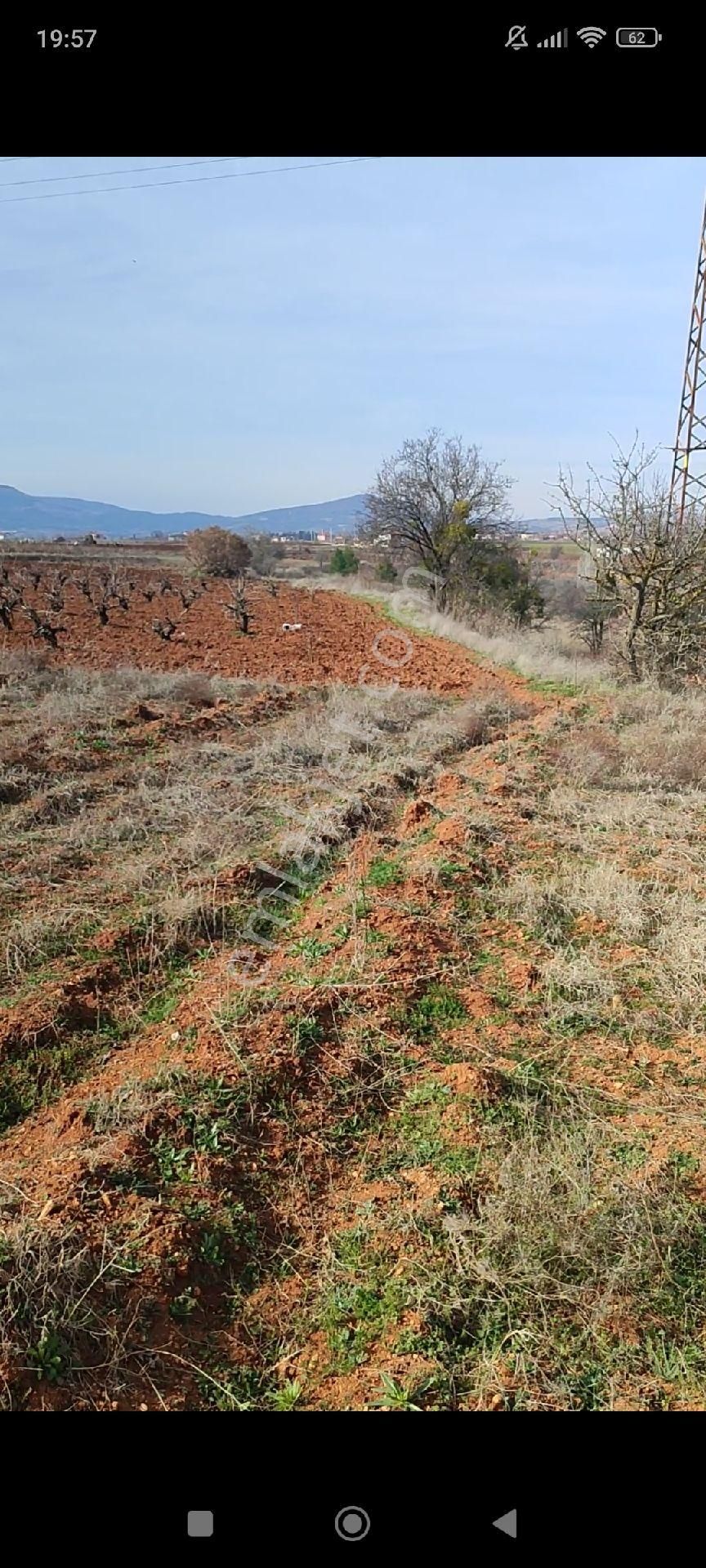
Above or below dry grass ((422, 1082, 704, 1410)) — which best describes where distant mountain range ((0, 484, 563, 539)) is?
above

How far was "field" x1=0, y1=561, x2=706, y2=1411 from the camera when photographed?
7.30ft

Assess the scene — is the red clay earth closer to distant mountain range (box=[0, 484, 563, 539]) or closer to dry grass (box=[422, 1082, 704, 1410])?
distant mountain range (box=[0, 484, 563, 539])

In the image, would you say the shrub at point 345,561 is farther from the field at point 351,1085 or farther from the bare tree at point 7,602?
the field at point 351,1085

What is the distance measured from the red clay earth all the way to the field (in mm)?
5427

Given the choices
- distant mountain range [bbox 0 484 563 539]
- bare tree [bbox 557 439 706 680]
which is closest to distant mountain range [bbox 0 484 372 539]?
distant mountain range [bbox 0 484 563 539]

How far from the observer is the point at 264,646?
1532 cm

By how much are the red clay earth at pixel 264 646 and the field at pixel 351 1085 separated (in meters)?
5.43

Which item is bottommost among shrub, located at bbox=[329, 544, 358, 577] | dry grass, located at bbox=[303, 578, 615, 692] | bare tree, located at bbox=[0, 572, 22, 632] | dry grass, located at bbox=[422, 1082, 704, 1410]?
dry grass, located at bbox=[422, 1082, 704, 1410]

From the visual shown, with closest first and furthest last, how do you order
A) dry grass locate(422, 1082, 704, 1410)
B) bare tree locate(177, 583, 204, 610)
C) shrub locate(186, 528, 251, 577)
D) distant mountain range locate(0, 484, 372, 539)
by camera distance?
1. dry grass locate(422, 1082, 704, 1410)
2. distant mountain range locate(0, 484, 372, 539)
3. bare tree locate(177, 583, 204, 610)
4. shrub locate(186, 528, 251, 577)
